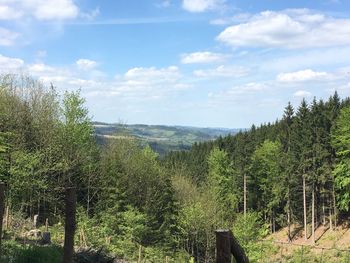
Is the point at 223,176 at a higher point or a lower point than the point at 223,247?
lower

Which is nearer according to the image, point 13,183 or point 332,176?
point 13,183

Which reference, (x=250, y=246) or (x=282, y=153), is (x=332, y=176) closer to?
(x=282, y=153)

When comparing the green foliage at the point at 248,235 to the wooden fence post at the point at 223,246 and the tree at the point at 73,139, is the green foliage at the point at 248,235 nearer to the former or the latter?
the tree at the point at 73,139

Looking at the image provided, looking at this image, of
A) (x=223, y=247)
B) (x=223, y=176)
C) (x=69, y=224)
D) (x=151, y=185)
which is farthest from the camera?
(x=223, y=176)

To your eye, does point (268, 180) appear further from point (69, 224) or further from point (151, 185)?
point (69, 224)

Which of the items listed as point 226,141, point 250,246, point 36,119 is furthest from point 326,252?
point 226,141

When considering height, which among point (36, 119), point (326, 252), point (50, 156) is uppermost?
point (36, 119)

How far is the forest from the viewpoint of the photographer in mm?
29219

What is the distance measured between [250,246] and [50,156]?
18.8 meters

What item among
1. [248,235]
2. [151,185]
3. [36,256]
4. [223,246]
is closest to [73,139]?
[151,185]

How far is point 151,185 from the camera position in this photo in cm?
4794

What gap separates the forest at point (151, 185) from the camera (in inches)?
1150

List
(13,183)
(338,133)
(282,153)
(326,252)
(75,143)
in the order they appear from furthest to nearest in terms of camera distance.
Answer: (282,153)
(338,133)
(326,252)
(75,143)
(13,183)

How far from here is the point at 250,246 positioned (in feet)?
127
